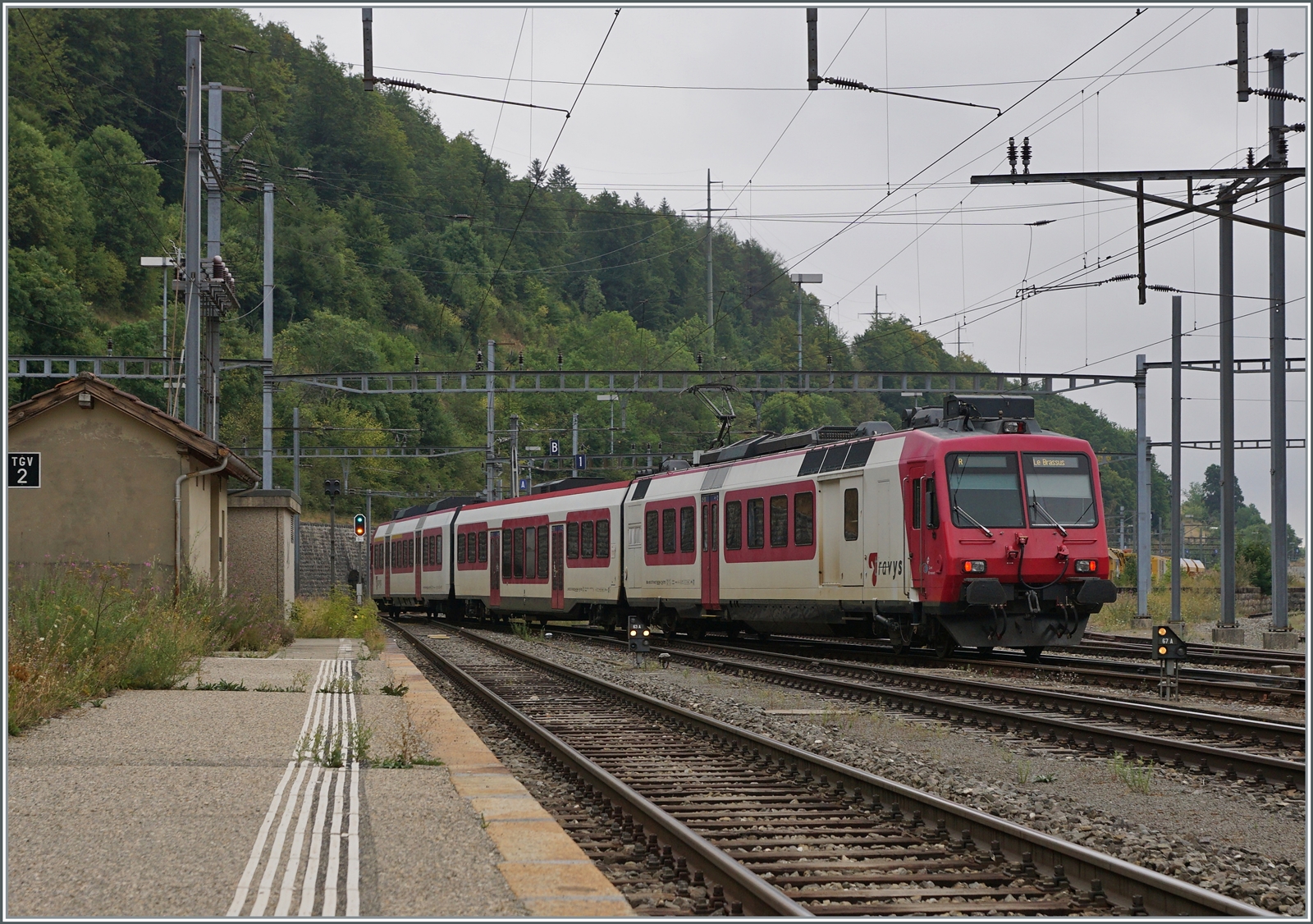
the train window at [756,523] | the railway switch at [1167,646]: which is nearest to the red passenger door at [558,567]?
the train window at [756,523]

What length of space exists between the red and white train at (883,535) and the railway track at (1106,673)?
40 cm

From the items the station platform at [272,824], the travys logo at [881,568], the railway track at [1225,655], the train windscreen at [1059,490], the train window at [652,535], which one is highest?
the train windscreen at [1059,490]

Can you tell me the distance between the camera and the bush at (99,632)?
11695 millimetres

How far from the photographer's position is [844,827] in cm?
827

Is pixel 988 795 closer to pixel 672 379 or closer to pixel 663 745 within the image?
pixel 663 745

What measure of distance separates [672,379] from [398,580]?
54469mm

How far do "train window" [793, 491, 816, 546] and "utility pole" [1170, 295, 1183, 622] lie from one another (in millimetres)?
12641

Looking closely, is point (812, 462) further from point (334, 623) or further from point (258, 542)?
point (334, 623)

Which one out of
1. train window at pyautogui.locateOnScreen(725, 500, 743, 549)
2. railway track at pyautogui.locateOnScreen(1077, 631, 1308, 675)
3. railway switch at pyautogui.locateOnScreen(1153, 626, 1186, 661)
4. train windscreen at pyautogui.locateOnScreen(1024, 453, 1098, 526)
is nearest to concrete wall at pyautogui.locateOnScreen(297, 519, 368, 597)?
train window at pyautogui.locateOnScreen(725, 500, 743, 549)

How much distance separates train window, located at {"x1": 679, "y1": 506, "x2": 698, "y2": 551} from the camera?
25.4m

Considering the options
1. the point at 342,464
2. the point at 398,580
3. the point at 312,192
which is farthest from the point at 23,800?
the point at 312,192

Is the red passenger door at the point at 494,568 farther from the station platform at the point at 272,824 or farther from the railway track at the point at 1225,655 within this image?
the station platform at the point at 272,824

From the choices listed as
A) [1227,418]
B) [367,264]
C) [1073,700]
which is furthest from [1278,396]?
[367,264]

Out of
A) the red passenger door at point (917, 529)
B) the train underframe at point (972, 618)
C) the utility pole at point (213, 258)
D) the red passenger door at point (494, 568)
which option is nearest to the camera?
the train underframe at point (972, 618)
